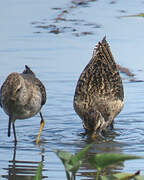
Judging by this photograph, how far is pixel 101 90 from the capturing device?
11609mm

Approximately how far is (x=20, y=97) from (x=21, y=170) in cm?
153

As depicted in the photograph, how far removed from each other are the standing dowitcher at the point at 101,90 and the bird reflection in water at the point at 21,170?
6.51 feet

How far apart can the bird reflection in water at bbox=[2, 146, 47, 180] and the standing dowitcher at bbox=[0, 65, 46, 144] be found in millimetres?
690

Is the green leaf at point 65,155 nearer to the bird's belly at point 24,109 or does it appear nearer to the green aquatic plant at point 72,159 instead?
the green aquatic plant at point 72,159

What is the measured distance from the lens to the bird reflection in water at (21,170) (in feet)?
27.8

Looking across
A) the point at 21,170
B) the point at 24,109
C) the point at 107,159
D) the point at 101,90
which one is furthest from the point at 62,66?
the point at 107,159

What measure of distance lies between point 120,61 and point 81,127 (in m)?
3.10

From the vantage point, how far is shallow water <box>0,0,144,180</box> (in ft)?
30.9

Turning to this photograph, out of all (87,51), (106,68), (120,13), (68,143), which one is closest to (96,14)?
(120,13)

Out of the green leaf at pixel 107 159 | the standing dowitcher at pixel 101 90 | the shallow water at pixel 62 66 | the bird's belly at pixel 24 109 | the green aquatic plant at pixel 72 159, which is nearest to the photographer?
the green leaf at pixel 107 159

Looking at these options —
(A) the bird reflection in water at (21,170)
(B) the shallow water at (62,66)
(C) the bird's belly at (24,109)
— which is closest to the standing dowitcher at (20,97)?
(C) the bird's belly at (24,109)

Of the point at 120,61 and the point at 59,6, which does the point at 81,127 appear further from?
the point at 59,6

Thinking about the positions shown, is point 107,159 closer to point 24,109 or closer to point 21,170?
point 21,170

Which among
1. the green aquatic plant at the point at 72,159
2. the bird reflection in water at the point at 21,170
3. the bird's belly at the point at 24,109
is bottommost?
the bird reflection in water at the point at 21,170
